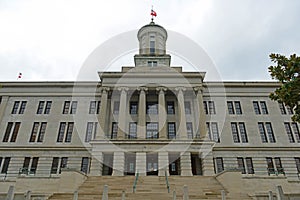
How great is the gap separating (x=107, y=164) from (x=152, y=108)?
9.04m

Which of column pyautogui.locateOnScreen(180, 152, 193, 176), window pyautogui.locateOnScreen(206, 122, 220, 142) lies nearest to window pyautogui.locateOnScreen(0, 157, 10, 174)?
column pyautogui.locateOnScreen(180, 152, 193, 176)

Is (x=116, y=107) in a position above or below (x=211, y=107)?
below

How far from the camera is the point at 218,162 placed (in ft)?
94.3

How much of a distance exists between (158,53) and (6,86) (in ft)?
72.0

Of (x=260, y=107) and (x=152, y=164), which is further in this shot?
(x=260, y=107)

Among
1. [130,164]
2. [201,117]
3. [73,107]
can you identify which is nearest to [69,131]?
[73,107]

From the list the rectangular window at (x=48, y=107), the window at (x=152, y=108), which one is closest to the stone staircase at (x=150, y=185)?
the window at (x=152, y=108)

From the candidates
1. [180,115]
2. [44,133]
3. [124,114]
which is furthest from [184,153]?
[44,133]

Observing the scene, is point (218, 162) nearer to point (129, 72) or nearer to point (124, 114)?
point (124, 114)

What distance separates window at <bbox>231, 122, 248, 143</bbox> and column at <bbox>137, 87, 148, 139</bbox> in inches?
438

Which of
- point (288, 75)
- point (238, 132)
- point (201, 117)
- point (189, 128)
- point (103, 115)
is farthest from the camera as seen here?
point (189, 128)

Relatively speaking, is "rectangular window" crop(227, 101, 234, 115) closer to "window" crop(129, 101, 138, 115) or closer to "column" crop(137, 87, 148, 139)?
"column" crop(137, 87, 148, 139)

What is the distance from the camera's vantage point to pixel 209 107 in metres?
32.4

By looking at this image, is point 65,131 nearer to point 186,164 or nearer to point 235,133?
point 186,164
